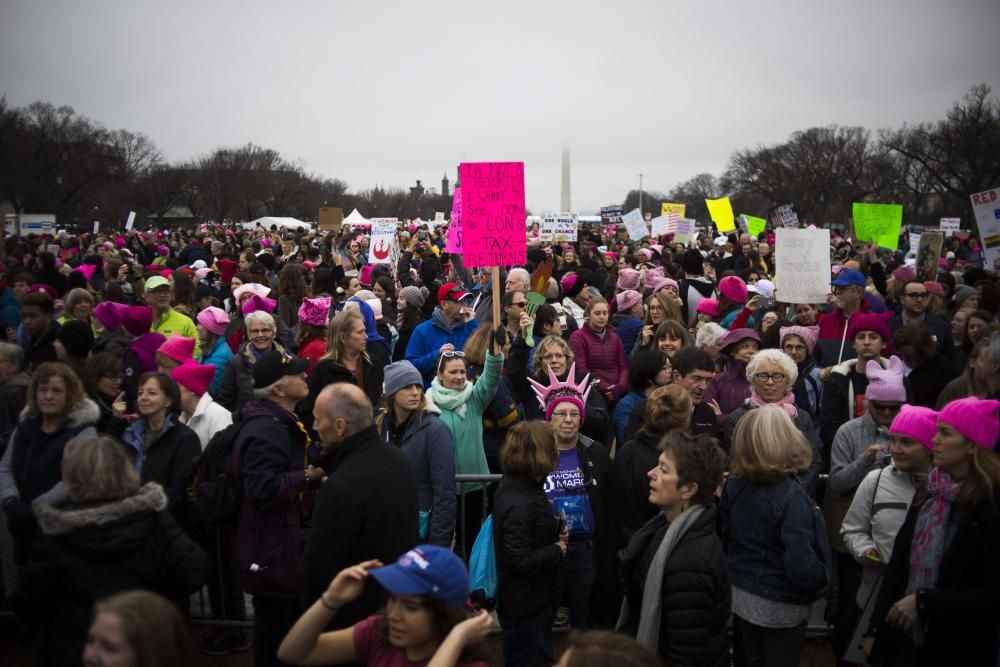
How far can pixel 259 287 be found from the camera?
9195 mm

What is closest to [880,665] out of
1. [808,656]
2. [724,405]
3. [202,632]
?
[808,656]

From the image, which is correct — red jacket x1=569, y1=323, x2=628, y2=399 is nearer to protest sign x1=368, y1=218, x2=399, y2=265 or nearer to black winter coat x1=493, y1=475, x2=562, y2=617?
black winter coat x1=493, y1=475, x2=562, y2=617

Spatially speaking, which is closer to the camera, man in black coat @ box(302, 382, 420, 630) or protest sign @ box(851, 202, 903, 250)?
man in black coat @ box(302, 382, 420, 630)

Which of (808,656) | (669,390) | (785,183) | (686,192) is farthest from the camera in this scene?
(686,192)

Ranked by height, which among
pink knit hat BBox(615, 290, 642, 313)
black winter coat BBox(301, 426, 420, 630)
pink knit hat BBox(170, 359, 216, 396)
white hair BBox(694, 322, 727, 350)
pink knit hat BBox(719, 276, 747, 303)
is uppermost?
pink knit hat BBox(719, 276, 747, 303)

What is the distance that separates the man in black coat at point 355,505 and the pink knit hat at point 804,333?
417 centimetres

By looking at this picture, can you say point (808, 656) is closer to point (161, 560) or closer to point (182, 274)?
point (161, 560)

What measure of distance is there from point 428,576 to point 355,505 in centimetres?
91

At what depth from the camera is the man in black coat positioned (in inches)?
147

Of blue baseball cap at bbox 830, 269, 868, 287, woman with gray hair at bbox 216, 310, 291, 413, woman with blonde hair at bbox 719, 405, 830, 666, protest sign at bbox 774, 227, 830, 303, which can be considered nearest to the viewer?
woman with blonde hair at bbox 719, 405, 830, 666

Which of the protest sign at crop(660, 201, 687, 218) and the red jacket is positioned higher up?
the protest sign at crop(660, 201, 687, 218)

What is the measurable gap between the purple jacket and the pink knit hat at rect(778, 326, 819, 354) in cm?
61

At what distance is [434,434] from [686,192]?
117m

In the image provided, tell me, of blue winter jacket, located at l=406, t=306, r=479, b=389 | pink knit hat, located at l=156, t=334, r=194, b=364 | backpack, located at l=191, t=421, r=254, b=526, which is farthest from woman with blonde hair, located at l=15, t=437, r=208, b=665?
blue winter jacket, located at l=406, t=306, r=479, b=389
